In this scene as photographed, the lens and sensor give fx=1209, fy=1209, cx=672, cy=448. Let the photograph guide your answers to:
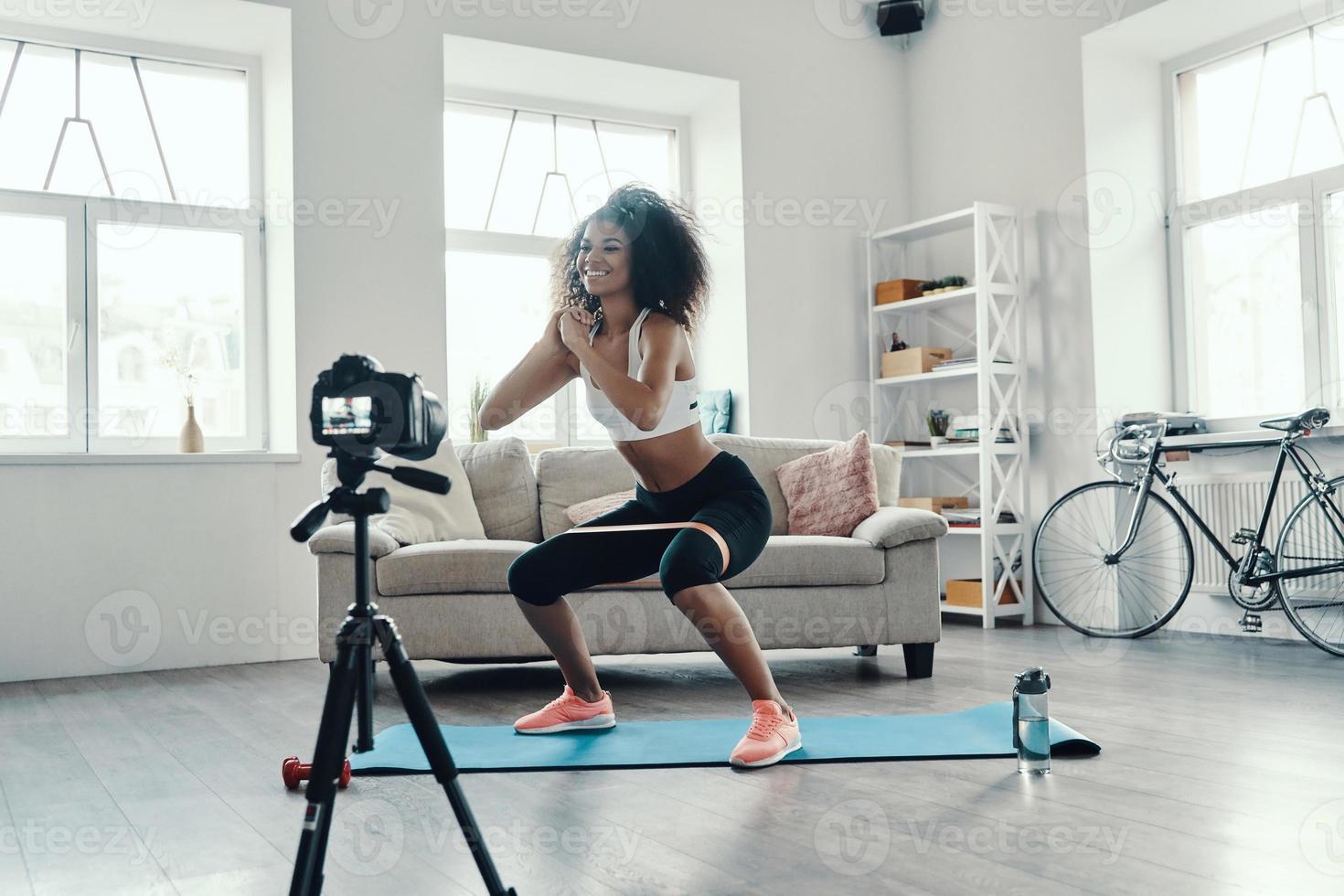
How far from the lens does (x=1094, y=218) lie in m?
5.11

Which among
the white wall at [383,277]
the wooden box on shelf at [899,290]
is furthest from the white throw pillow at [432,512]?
the wooden box on shelf at [899,290]

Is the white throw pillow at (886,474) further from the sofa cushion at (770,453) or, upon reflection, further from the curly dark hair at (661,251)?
the curly dark hair at (661,251)

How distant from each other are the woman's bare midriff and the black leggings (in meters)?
0.02

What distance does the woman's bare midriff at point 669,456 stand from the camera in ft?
8.47

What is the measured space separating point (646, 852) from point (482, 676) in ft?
7.04

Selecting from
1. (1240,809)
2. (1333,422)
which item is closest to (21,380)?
(1240,809)

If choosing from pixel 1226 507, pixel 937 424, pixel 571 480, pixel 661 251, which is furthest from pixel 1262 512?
pixel 661 251

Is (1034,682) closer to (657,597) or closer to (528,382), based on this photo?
(528,382)

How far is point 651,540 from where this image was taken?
8.52 ft

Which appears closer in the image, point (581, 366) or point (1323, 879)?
point (1323, 879)

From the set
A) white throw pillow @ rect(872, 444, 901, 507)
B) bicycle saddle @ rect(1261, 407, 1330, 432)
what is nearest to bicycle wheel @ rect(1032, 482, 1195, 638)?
bicycle saddle @ rect(1261, 407, 1330, 432)

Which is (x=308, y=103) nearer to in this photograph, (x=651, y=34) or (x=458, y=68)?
(x=458, y=68)

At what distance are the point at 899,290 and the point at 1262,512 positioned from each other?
1.95 metres

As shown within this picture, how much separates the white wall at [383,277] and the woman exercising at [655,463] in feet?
7.30
